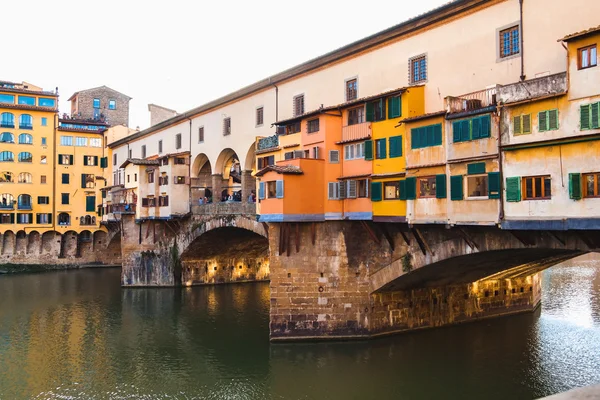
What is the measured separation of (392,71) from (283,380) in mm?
14509

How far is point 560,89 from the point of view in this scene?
53.3ft

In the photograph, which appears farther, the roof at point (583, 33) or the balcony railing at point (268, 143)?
the balcony railing at point (268, 143)

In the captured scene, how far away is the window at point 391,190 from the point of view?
2272 cm

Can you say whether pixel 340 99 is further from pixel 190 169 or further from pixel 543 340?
pixel 190 169

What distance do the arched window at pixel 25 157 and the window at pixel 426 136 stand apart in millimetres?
51985

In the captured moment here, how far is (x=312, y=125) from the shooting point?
26.2 metres

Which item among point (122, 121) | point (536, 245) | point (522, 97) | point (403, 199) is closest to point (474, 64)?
point (522, 97)

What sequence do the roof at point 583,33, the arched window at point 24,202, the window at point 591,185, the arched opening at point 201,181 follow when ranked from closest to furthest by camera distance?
the roof at point 583,33 → the window at point 591,185 → the arched opening at point 201,181 → the arched window at point 24,202

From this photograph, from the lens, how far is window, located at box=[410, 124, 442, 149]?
2034cm

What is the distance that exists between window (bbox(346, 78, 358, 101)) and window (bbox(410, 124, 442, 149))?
570 cm

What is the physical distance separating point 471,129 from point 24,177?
54.8m

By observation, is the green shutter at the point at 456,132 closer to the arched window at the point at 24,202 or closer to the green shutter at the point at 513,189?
the green shutter at the point at 513,189

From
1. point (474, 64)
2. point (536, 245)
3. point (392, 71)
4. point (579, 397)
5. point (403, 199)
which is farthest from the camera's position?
point (392, 71)

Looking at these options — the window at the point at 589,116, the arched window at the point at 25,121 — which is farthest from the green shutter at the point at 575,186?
the arched window at the point at 25,121
